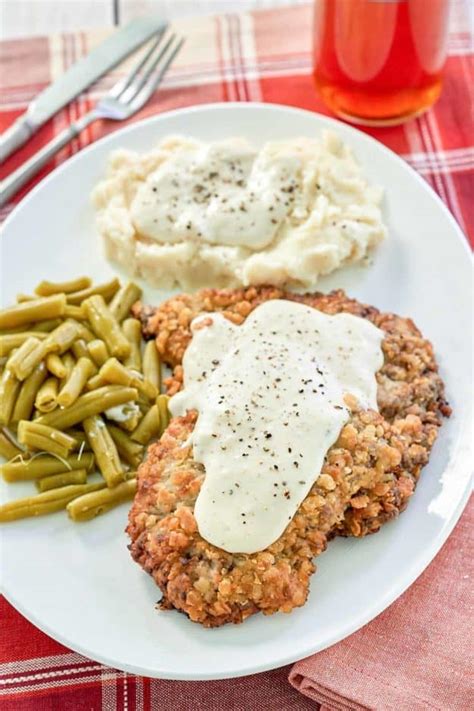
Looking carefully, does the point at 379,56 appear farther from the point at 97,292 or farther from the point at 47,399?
the point at 47,399

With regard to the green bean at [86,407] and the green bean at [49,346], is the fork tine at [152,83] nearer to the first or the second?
the green bean at [49,346]

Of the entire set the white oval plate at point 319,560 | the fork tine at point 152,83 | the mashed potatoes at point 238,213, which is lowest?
the white oval plate at point 319,560

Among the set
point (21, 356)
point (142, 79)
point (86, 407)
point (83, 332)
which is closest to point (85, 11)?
point (142, 79)

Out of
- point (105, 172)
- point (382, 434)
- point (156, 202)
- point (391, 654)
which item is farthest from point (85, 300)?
point (391, 654)

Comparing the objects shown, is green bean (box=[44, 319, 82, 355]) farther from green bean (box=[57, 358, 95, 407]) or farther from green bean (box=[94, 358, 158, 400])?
green bean (box=[94, 358, 158, 400])

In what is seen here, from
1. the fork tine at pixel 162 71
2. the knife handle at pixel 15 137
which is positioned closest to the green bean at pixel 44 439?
the knife handle at pixel 15 137

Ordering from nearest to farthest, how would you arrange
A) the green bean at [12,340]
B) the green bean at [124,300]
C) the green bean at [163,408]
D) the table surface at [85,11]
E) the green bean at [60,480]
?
the green bean at [60,480] → the green bean at [163,408] → the green bean at [12,340] → the green bean at [124,300] → the table surface at [85,11]

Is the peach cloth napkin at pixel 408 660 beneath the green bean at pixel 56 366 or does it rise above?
beneath

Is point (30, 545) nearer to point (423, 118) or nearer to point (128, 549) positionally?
point (128, 549)
